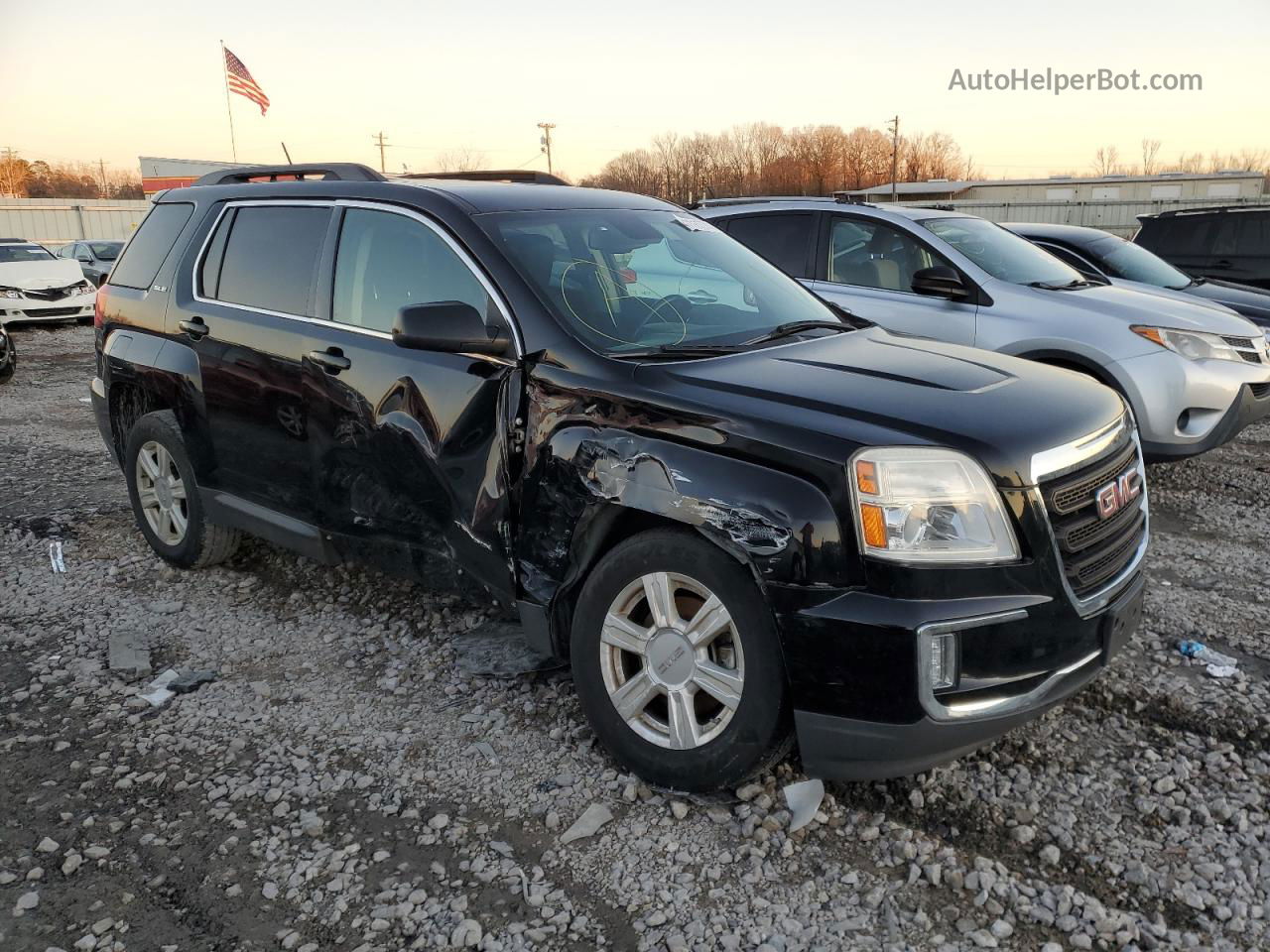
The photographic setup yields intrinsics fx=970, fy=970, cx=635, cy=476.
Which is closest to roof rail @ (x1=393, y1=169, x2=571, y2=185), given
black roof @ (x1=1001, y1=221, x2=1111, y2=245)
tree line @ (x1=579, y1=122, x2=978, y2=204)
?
black roof @ (x1=1001, y1=221, x2=1111, y2=245)

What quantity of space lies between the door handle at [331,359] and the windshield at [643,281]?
79cm

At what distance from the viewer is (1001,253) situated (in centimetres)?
705

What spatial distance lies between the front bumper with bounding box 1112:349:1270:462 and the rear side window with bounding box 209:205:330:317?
15.6 ft

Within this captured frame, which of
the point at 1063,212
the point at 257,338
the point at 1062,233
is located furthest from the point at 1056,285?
the point at 1063,212

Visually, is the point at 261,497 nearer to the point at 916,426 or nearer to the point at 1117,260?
the point at 916,426

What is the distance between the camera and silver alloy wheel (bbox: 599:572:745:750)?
2822 millimetres

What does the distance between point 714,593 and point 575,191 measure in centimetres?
219

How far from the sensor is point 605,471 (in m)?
2.99

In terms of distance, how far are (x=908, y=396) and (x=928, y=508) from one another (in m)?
0.46

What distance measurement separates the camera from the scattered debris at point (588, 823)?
9.46 ft

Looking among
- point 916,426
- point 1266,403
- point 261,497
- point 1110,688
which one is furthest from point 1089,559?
point 1266,403

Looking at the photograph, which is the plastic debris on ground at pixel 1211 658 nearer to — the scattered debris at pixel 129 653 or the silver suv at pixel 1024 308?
the silver suv at pixel 1024 308

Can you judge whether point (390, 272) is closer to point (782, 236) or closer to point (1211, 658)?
point (1211, 658)

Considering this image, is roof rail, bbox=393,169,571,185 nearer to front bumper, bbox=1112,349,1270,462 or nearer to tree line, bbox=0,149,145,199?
front bumper, bbox=1112,349,1270,462
